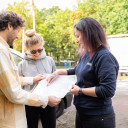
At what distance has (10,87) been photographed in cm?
154

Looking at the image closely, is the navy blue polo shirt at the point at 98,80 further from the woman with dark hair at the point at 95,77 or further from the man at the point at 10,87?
the man at the point at 10,87

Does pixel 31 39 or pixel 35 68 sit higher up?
pixel 31 39

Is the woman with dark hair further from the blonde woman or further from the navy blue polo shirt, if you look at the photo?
the blonde woman

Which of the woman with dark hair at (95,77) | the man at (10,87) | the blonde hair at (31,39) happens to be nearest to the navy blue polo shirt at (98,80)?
the woman with dark hair at (95,77)

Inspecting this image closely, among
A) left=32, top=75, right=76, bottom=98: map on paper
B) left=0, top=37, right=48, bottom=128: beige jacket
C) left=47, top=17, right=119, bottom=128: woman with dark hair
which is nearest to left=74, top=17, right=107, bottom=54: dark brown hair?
left=47, top=17, right=119, bottom=128: woman with dark hair

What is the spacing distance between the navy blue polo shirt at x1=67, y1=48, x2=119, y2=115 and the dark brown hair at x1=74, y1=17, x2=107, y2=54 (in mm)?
71

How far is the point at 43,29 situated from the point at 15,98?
69.0 ft

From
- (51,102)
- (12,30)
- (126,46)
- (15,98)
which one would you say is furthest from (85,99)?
(126,46)

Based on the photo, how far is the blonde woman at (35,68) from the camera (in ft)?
8.45

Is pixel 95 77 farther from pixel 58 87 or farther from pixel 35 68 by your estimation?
pixel 35 68

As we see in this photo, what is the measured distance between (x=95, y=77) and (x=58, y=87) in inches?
20.3

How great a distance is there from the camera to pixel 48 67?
2.76 meters

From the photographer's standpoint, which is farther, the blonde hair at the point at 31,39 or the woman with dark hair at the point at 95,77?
the blonde hair at the point at 31,39

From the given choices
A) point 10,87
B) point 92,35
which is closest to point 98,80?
point 92,35
